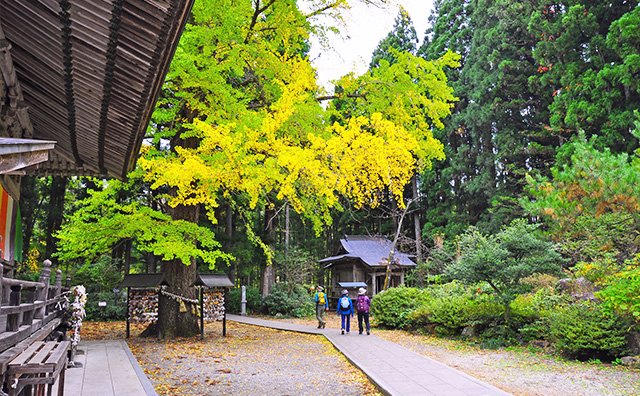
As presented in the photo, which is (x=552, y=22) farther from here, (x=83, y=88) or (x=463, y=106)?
(x=83, y=88)

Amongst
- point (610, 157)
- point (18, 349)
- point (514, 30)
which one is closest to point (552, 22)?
point (514, 30)

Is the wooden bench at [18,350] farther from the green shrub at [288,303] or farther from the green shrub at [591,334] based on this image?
the green shrub at [288,303]

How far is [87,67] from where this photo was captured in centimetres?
377

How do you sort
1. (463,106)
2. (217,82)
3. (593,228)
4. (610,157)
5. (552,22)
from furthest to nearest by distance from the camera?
(463,106)
(552,22)
(593,228)
(610,157)
(217,82)

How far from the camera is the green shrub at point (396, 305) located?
55.0 feet

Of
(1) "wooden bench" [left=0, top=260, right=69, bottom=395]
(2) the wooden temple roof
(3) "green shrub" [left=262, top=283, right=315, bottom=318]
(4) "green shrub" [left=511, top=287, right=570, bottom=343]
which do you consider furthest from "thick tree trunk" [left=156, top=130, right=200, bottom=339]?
(3) "green shrub" [left=262, top=283, right=315, bottom=318]

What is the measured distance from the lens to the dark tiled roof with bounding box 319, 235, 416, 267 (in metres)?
28.0

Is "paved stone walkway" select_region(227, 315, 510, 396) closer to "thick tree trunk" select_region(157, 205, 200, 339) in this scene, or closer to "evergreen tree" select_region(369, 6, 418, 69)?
"thick tree trunk" select_region(157, 205, 200, 339)

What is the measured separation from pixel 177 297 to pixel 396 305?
8.23 m

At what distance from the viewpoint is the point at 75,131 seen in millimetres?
5367

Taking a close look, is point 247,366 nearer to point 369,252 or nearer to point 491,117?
point 369,252

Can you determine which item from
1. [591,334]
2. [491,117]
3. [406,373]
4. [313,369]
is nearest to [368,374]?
[406,373]

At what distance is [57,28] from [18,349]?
235 centimetres

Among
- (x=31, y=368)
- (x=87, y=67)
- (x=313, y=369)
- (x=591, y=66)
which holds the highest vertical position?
(x=591, y=66)
